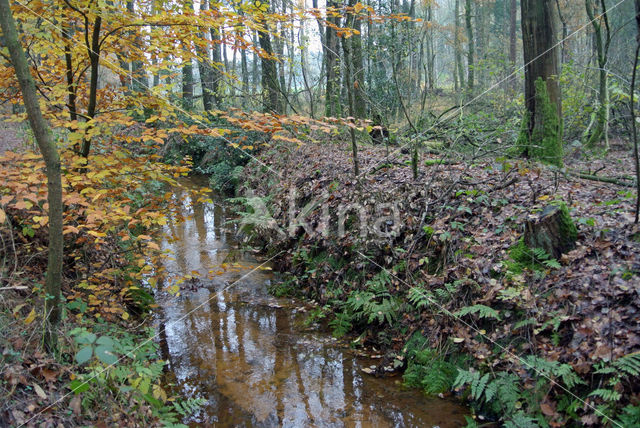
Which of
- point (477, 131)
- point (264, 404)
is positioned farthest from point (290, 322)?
point (477, 131)

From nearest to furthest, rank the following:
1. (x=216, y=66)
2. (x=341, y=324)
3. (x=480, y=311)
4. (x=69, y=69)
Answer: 1. (x=480, y=311)
2. (x=69, y=69)
3. (x=216, y=66)
4. (x=341, y=324)

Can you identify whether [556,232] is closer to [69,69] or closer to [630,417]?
[630,417]

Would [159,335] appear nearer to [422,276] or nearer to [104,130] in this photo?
[104,130]

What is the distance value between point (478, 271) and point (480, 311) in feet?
1.98

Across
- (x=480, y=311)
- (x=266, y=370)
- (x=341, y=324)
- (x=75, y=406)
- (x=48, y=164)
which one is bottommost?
(x=266, y=370)

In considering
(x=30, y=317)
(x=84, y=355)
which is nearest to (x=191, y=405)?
(x=30, y=317)

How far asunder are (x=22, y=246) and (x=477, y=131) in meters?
8.54

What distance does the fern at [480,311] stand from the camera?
13.1 feet

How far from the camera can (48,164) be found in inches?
113

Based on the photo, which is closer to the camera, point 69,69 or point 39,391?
point 39,391

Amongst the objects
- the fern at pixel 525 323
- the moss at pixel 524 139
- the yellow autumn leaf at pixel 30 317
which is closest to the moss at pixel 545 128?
the moss at pixel 524 139

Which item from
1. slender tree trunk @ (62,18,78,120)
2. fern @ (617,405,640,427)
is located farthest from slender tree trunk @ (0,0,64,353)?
fern @ (617,405,640,427)

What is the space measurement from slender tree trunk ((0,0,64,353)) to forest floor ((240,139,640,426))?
10.9 ft

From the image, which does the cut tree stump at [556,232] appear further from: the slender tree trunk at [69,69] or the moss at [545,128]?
the slender tree trunk at [69,69]
